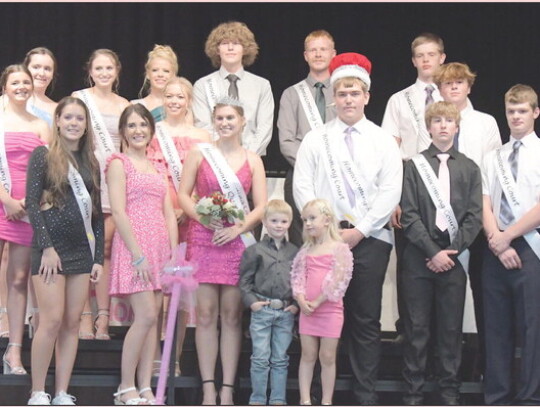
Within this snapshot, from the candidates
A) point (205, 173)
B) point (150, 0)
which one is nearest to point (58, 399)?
point (205, 173)

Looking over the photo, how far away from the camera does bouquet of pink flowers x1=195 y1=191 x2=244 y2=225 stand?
531 centimetres

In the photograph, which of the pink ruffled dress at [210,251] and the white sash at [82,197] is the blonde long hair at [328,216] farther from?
the white sash at [82,197]

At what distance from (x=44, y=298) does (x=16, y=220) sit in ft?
1.78

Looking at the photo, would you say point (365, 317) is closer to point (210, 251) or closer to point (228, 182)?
point (210, 251)

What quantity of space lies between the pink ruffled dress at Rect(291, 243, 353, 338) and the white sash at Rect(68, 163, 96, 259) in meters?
0.98

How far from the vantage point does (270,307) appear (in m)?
5.40

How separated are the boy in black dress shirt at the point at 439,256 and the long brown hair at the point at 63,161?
1.50 meters

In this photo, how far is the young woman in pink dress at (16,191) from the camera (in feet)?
17.9

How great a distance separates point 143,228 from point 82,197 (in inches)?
13.2

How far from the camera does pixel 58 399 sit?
5215mm

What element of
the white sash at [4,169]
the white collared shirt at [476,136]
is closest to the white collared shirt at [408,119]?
the white collared shirt at [476,136]

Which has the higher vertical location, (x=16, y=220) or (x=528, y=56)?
(x=528, y=56)

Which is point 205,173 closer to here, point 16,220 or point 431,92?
point 16,220

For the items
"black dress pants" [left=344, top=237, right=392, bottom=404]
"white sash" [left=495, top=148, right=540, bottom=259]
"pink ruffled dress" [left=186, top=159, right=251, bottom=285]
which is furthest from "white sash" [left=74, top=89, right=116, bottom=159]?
"white sash" [left=495, top=148, right=540, bottom=259]
